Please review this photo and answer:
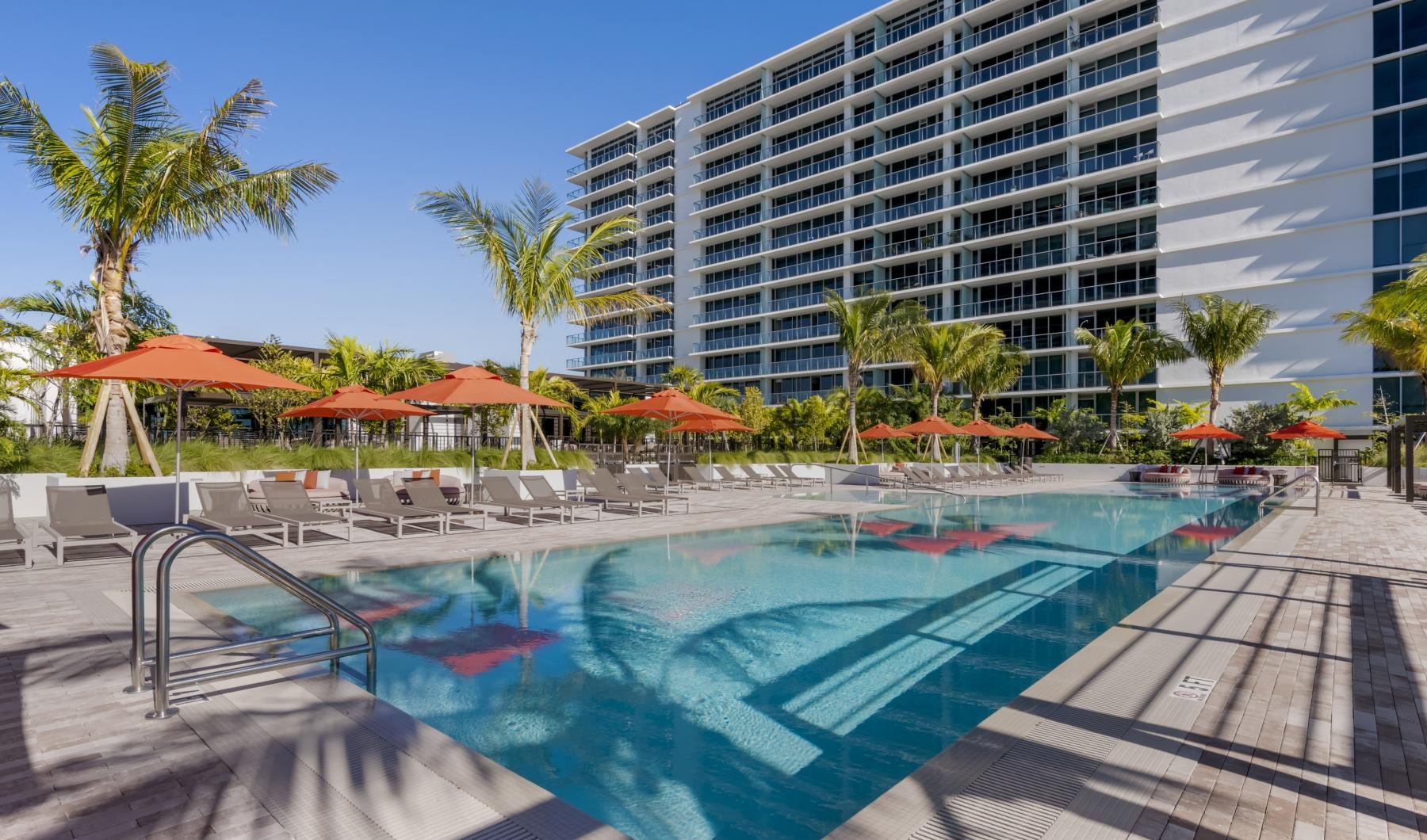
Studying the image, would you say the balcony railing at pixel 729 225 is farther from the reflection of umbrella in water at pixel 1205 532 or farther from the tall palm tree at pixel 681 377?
the reflection of umbrella in water at pixel 1205 532

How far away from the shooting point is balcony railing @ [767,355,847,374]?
46.9 metres

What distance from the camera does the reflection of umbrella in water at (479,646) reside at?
533 centimetres

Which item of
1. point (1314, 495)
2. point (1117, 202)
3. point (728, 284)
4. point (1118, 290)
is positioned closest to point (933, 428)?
point (1314, 495)

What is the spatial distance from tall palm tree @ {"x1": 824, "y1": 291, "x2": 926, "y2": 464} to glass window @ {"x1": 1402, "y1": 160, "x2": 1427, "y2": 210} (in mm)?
21844

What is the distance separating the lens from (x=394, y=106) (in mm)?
17469

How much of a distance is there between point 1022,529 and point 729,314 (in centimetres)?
4264

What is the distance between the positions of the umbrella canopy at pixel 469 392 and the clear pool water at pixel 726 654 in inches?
136

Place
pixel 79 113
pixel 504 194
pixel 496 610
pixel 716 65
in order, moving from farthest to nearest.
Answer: pixel 716 65 → pixel 504 194 → pixel 79 113 → pixel 496 610

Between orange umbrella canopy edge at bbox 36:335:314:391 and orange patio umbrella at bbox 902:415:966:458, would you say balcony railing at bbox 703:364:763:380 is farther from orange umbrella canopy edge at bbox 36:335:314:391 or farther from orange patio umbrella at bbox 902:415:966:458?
orange umbrella canopy edge at bbox 36:335:314:391

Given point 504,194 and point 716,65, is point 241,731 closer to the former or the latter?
point 504,194

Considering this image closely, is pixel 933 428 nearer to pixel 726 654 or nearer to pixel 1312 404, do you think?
pixel 726 654

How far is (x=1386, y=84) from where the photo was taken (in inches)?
1248

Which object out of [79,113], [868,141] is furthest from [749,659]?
[868,141]

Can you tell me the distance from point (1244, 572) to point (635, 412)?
10.7 m
